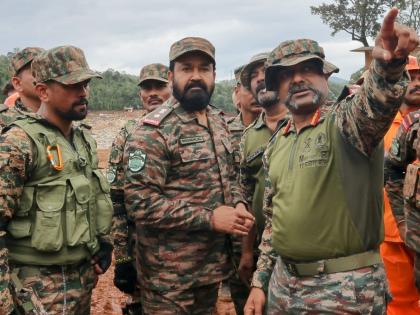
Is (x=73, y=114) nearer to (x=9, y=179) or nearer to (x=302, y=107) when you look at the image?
(x=9, y=179)

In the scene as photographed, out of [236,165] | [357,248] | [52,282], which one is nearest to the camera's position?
[357,248]

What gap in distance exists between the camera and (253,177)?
12.9 feet

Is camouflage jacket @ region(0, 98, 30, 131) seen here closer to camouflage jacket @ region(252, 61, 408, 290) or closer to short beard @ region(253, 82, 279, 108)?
short beard @ region(253, 82, 279, 108)

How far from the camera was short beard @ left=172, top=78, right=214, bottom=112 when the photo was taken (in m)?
3.48

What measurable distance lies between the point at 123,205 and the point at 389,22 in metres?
3.19

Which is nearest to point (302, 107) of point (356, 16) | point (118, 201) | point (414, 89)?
point (414, 89)

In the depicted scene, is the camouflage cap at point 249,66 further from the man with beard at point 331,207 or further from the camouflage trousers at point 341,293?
the camouflage trousers at point 341,293

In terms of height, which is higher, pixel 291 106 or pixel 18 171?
pixel 291 106

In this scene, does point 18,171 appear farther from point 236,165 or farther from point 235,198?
point 236,165

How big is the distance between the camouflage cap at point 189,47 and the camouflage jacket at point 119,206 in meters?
0.91

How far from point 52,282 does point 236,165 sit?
5.42 feet

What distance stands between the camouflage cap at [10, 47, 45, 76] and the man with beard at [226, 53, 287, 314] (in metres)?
2.16

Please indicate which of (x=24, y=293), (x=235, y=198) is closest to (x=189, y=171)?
(x=235, y=198)

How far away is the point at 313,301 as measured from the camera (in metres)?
2.45
